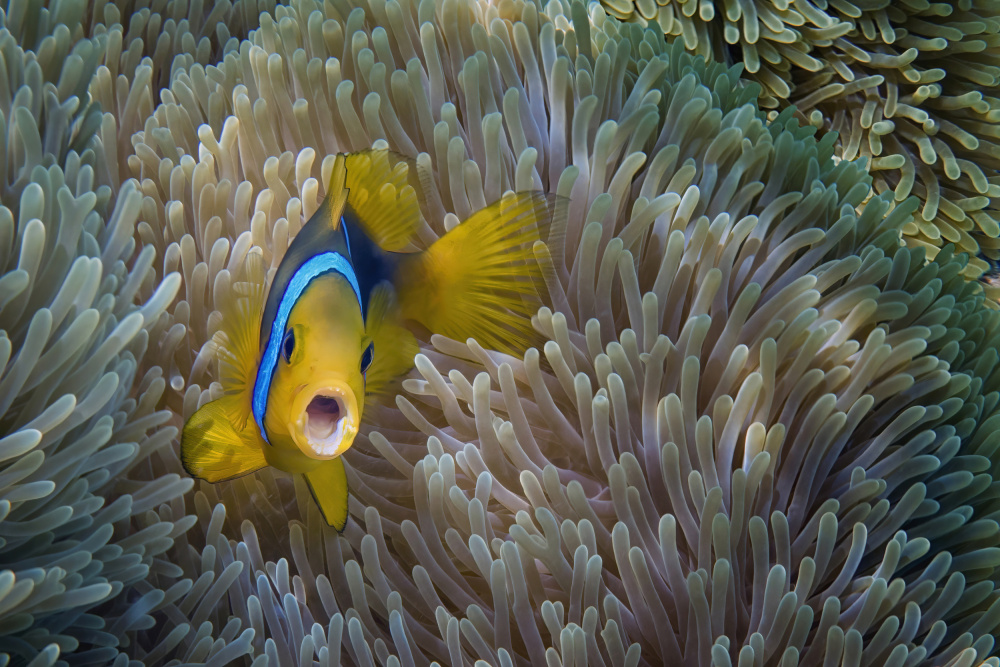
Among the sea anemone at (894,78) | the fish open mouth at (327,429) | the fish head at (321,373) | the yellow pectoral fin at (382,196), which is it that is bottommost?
the fish open mouth at (327,429)

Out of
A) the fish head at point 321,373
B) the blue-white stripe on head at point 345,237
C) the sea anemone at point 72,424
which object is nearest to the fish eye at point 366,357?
the fish head at point 321,373

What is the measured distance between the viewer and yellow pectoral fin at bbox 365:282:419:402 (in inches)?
33.5

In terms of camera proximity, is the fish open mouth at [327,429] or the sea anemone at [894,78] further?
the sea anemone at [894,78]

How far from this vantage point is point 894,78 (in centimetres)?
185

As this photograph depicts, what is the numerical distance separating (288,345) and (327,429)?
0.30 ft

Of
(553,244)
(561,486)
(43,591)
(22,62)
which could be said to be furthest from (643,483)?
(22,62)

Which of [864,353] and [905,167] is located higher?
[905,167]

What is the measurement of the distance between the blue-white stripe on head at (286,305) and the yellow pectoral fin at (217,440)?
2.8 inches

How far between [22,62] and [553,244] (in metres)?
0.81

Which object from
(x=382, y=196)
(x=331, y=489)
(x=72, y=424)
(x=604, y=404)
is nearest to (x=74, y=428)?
(x=72, y=424)

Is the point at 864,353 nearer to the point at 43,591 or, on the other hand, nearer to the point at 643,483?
the point at 643,483

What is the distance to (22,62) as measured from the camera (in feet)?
3.41

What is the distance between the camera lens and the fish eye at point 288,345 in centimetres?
68

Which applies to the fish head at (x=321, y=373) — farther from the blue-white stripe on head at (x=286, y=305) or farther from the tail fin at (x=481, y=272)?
the tail fin at (x=481, y=272)
